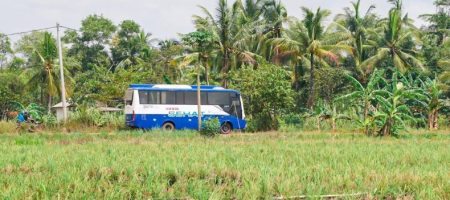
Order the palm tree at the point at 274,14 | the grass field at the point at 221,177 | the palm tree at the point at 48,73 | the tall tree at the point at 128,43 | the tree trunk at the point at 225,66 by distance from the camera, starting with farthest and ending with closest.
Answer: the tall tree at the point at 128,43 → the palm tree at the point at 274,14 → the palm tree at the point at 48,73 → the tree trunk at the point at 225,66 → the grass field at the point at 221,177

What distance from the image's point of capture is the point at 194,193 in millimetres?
5758

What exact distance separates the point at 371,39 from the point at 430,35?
667cm

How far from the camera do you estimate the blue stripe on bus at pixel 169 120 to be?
20.4 metres

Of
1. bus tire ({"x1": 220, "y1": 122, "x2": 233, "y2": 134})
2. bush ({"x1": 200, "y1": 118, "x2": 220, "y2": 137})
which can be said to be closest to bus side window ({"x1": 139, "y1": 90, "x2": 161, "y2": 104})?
bus tire ({"x1": 220, "y1": 122, "x2": 233, "y2": 134})

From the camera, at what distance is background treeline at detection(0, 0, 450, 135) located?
842 inches

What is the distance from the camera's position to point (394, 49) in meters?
29.2

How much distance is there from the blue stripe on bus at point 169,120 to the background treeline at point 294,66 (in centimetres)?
73

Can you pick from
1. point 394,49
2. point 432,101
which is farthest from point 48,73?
point 432,101

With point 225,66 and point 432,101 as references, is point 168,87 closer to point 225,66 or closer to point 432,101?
point 225,66

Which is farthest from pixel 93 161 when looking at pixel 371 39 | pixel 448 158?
pixel 371 39

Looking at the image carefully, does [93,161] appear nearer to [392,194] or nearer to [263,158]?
[263,158]

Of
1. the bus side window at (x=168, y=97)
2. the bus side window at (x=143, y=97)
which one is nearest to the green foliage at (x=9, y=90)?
the bus side window at (x=143, y=97)

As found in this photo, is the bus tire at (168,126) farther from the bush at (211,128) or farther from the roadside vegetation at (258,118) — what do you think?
the bush at (211,128)

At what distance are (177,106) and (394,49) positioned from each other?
14743 millimetres
